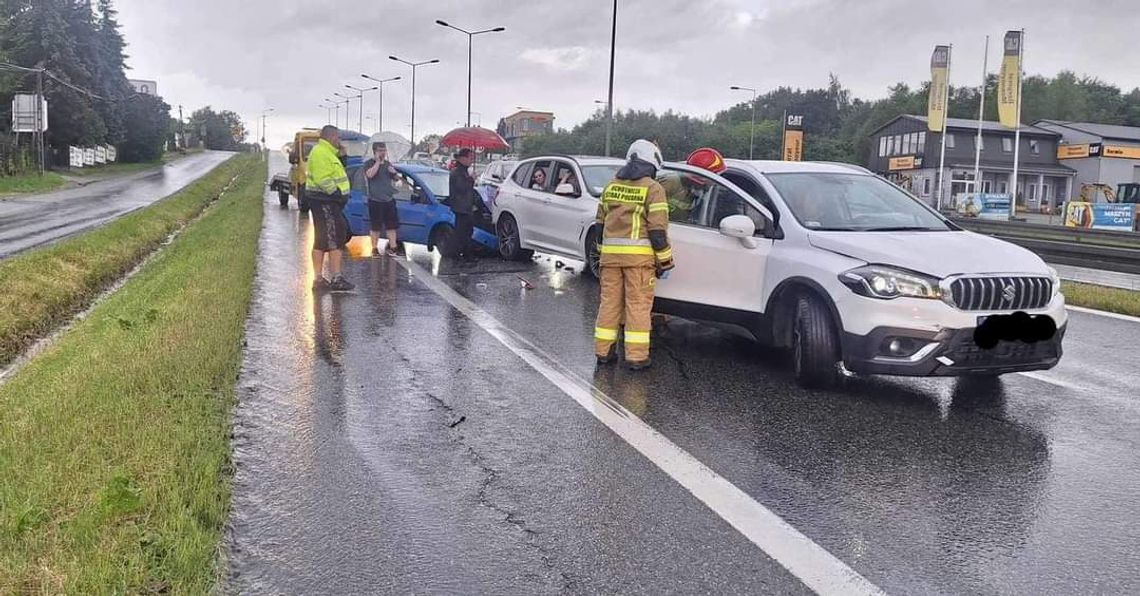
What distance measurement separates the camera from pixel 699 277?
24.4ft

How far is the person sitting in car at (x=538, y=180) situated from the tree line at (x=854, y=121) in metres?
54.8

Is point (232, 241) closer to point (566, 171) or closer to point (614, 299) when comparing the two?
point (566, 171)

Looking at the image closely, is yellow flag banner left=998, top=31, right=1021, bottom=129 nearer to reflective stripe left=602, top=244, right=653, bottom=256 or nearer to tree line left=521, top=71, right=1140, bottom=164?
tree line left=521, top=71, right=1140, bottom=164

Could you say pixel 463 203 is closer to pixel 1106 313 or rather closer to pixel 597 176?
pixel 597 176

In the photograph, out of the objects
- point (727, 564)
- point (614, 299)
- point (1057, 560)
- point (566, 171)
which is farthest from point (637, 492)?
point (566, 171)

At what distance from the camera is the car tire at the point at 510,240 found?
13.8 m

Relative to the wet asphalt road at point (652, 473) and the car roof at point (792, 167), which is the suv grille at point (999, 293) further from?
the car roof at point (792, 167)

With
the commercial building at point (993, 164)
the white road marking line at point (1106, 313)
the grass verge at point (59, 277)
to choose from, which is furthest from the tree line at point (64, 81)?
the commercial building at point (993, 164)

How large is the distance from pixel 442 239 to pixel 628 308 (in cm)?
812

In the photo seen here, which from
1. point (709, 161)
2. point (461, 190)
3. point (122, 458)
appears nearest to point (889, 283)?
point (709, 161)

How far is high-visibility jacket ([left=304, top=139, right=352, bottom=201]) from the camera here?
33.8 ft

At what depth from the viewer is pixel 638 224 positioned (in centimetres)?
683

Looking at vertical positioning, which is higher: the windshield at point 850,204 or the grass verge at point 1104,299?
the windshield at point 850,204

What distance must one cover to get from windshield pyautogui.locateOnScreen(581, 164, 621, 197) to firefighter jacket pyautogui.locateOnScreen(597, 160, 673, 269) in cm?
519
